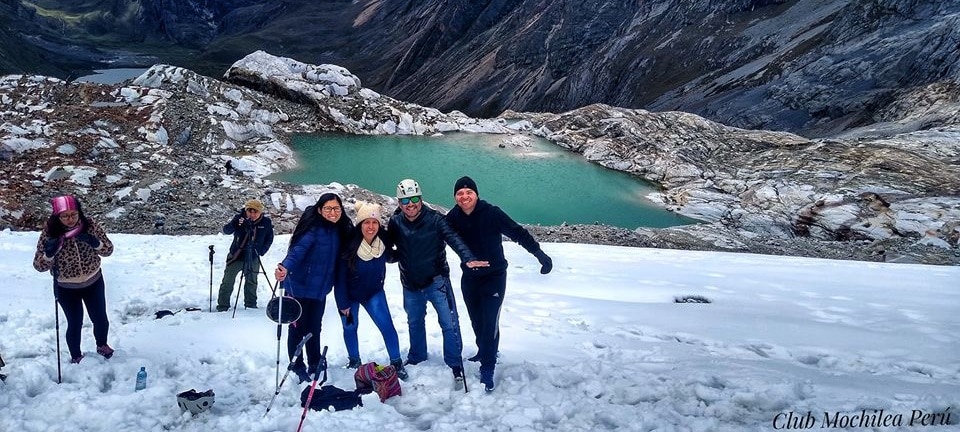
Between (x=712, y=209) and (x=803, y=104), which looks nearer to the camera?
(x=712, y=209)

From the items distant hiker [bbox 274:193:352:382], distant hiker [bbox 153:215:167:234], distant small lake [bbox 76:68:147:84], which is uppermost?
distant small lake [bbox 76:68:147:84]

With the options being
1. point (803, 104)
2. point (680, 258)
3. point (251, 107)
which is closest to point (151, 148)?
point (251, 107)

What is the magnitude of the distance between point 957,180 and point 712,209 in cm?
959

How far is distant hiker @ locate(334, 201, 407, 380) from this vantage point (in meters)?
5.18

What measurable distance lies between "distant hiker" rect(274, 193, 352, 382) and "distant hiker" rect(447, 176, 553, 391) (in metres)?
1.07

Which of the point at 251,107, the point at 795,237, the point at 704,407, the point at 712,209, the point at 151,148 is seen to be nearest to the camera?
the point at 704,407

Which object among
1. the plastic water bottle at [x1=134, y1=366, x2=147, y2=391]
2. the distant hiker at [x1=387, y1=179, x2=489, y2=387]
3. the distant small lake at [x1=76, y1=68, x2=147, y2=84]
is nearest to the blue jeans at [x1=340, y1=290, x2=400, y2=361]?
the distant hiker at [x1=387, y1=179, x2=489, y2=387]

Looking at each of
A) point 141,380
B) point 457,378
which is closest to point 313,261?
point 457,378

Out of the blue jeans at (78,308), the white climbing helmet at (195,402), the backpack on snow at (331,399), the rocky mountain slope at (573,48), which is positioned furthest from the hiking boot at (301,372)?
the rocky mountain slope at (573,48)

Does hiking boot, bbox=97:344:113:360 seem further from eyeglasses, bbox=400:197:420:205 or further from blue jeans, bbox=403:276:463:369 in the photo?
eyeglasses, bbox=400:197:420:205

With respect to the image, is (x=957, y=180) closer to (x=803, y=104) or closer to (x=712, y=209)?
(x=712, y=209)

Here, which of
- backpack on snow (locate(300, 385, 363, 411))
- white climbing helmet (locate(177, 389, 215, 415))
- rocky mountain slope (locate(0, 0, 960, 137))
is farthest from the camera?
rocky mountain slope (locate(0, 0, 960, 137))

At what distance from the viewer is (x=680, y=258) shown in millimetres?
14195

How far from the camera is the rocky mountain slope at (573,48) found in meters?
42.7
